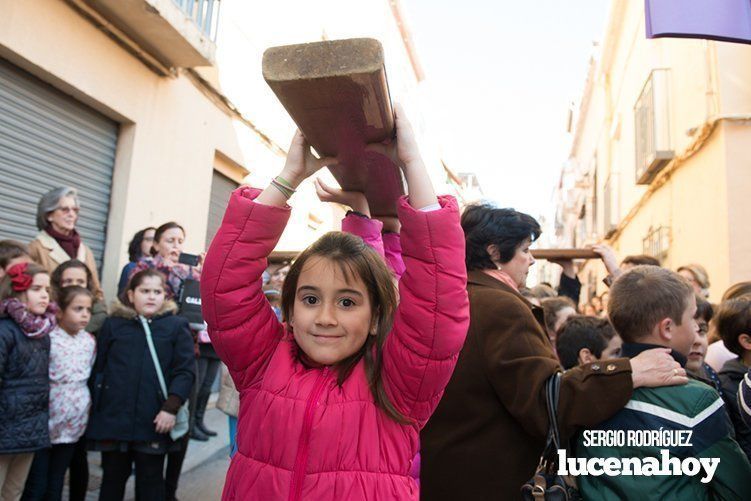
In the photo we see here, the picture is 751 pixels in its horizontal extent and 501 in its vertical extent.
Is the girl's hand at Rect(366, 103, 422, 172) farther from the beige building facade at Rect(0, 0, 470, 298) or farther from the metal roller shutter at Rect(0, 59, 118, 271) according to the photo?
the metal roller shutter at Rect(0, 59, 118, 271)

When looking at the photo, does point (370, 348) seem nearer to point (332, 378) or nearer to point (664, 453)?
point (332, 378)

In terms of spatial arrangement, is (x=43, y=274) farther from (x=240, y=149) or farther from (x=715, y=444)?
(x=240, y=149)

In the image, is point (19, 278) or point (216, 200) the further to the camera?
point (216, 200)

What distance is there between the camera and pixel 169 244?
452cm

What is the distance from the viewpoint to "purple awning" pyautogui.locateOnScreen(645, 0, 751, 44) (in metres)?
2.99

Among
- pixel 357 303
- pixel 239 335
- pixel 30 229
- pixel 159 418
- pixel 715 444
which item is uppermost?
pixel 30 229

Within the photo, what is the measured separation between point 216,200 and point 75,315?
4638 mm

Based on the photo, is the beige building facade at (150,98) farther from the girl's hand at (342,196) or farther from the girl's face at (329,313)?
the girl's face at (329,313)

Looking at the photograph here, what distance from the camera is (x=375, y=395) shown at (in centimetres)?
148

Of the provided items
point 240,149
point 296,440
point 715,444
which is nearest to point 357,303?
point 296,440

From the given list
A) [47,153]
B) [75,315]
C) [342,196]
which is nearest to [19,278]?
[75,315]

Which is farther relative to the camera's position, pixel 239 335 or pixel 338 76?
pixel 239 335

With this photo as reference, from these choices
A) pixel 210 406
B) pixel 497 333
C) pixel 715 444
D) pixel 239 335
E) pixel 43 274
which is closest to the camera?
pixel 239 335

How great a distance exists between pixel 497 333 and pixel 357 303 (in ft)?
1.87
